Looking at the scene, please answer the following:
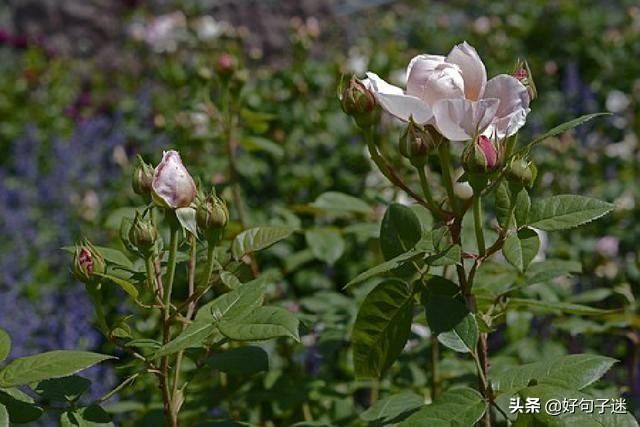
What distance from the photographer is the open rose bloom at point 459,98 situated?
0.63 m

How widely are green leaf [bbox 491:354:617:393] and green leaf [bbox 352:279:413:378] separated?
87 mm

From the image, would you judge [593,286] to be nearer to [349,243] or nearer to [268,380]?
[349,243]

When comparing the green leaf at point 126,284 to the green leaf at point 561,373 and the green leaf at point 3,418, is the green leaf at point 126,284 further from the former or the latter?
the green leaf at point 561,373

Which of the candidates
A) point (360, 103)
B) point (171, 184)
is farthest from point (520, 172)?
point (171, 184)

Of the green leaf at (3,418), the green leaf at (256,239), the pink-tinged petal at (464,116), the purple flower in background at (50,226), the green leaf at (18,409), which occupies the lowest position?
the purple flower in background at (50,226)

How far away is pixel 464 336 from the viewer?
0.63m

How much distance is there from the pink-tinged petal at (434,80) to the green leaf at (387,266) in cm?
11

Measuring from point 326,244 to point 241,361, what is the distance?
38cm

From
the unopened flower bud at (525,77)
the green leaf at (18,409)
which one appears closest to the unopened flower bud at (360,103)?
the unopened flower bud at (525,77)

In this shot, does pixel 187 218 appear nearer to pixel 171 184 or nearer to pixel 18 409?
pixel 171 184

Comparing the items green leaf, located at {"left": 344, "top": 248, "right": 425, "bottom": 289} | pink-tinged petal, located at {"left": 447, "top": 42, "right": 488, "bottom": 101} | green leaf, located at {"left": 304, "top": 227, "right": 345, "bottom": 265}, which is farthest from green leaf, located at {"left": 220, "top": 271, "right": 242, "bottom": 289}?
green leaf, located at {"left": 304, "top": 227, "right": 345, "bottom": 265}

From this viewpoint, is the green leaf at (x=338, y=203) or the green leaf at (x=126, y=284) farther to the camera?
the green leaf at (x=338, y=203)

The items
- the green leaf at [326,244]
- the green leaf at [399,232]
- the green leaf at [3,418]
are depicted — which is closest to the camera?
the green leaf at [3,418]

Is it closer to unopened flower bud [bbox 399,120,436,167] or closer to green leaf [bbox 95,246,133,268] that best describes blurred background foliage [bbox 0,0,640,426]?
green leaf [bbox 95,246,133,268]
